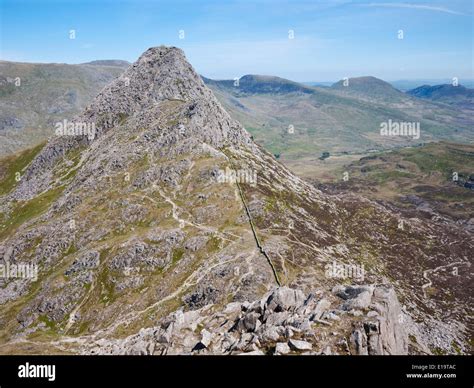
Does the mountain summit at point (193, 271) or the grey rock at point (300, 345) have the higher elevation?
the grey rock at point (300, 345)

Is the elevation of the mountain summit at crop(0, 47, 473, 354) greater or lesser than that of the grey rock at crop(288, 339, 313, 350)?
Result: lesser

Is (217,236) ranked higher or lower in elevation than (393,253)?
higher

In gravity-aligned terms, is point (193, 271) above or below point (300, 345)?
below

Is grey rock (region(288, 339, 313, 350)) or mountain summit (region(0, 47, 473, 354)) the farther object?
mountain summit (region(0, 47, 473, 354))

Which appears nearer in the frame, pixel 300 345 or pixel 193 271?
pixel 300 345

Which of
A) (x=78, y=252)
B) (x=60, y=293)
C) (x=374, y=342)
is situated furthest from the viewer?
(x=78, y=252)

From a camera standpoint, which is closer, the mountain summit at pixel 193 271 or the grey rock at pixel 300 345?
the grey rock at pixel 300 345

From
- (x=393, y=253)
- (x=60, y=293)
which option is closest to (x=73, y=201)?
(x=60, y=293)
